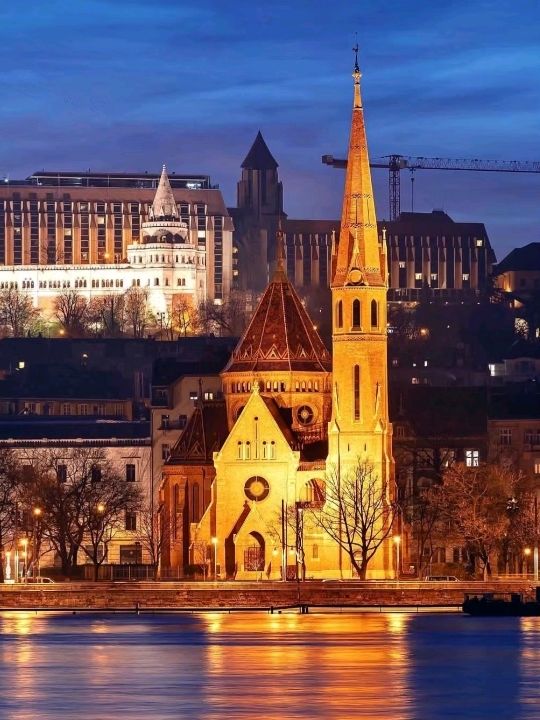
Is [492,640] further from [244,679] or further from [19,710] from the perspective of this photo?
[19,710]

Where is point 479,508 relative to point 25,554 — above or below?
above

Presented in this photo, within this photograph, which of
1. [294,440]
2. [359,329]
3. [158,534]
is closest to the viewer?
[359,329]

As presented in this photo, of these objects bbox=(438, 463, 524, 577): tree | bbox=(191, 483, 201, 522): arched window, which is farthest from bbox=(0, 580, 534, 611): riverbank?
bbox=(191, 483, 201, 522): arched window

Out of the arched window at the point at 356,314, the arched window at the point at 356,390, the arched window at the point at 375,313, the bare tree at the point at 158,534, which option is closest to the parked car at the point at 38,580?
the bare tree at the point at 158,534

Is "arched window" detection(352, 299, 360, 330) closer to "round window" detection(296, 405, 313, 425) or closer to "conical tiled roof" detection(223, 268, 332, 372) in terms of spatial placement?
"conical tiled roof" detection(223, 268, 332, 372)

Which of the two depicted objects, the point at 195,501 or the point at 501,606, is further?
the point at 195,501

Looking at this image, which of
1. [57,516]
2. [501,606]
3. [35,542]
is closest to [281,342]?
[57,516]

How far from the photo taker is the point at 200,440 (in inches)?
7653

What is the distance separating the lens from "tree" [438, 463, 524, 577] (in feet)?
580

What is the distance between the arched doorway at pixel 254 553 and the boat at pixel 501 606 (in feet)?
94.0

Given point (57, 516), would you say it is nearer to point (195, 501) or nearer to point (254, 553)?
point (195, 501)

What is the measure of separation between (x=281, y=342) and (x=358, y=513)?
18.4 meters

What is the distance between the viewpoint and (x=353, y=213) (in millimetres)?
187875

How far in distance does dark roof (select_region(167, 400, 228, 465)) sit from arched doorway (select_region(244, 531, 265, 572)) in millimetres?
7065
